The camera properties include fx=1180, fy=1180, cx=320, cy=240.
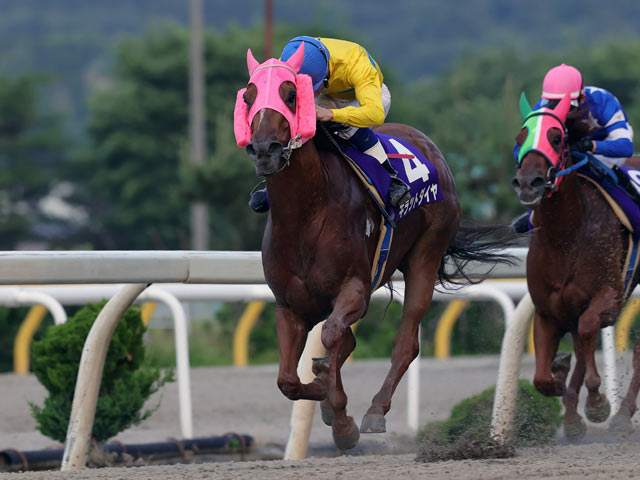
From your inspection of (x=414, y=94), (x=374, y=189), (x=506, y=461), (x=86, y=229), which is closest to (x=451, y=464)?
(x=506, y=461)

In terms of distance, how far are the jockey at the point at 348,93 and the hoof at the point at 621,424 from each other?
5.35 feet

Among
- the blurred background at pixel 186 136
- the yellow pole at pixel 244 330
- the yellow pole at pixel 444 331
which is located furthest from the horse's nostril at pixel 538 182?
the yellow pole at pixel 444 331

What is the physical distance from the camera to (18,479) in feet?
12.7

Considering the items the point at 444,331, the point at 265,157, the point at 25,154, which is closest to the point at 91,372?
the point at 265,157

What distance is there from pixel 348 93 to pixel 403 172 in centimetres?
41

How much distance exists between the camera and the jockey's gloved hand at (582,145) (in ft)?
17.4

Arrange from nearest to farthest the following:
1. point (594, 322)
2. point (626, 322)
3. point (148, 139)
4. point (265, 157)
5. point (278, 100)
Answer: point (265, 157)
point (278, 100)
point (594, 322)
point (626, 322)
point (148, 139)

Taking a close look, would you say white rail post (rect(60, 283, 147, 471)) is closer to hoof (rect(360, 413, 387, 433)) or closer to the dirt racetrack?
the dirt racetrack

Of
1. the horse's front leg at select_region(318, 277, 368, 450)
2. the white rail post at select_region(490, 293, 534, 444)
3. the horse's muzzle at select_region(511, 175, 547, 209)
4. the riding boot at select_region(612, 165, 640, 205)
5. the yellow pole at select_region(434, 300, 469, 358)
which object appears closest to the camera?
the horse's front leg at select_region(318, 277, 368, 450)

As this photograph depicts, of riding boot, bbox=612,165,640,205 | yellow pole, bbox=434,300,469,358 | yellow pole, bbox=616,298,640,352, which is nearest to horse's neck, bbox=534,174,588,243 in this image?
riding boot, bbox=612,165,640,205

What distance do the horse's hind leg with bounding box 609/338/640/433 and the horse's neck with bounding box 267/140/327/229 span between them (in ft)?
6.76

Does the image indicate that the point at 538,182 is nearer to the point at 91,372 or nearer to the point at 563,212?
the point at 563,212

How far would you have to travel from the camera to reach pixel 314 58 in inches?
174

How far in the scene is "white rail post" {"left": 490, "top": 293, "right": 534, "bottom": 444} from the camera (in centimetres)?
551
